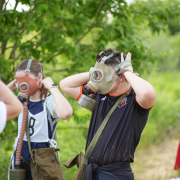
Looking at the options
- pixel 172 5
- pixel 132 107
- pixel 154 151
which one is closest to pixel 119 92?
pixel 132 107

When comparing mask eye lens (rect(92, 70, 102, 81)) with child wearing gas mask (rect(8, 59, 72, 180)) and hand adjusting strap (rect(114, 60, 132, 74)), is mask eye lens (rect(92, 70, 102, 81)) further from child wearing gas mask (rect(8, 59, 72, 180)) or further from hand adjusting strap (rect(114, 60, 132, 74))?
child wearing gas mask (rect(8, 59, 72, 180))

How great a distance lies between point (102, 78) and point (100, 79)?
0.8 inches

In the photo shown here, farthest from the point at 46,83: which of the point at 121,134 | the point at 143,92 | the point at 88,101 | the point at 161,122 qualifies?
the point at 161,122

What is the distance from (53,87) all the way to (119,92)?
→ 67 cm

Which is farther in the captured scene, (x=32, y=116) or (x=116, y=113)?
(x=32, y=116)

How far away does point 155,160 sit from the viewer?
23.1 feet

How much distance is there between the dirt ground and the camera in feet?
19.8

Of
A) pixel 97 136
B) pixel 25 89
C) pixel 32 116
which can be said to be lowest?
pixel 97 136

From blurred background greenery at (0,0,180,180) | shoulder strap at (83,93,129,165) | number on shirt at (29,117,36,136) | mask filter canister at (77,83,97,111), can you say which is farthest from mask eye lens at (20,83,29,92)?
shoulder strap at (83,93,129,165)

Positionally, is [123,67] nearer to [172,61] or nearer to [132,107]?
[132,107]

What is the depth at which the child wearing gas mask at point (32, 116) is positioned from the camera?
2676mm

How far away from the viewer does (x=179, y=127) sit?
9086mm

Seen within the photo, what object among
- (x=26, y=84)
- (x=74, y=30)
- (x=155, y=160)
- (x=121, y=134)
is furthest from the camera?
(x=155, y=160)

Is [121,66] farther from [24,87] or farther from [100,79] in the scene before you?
[24,87]
